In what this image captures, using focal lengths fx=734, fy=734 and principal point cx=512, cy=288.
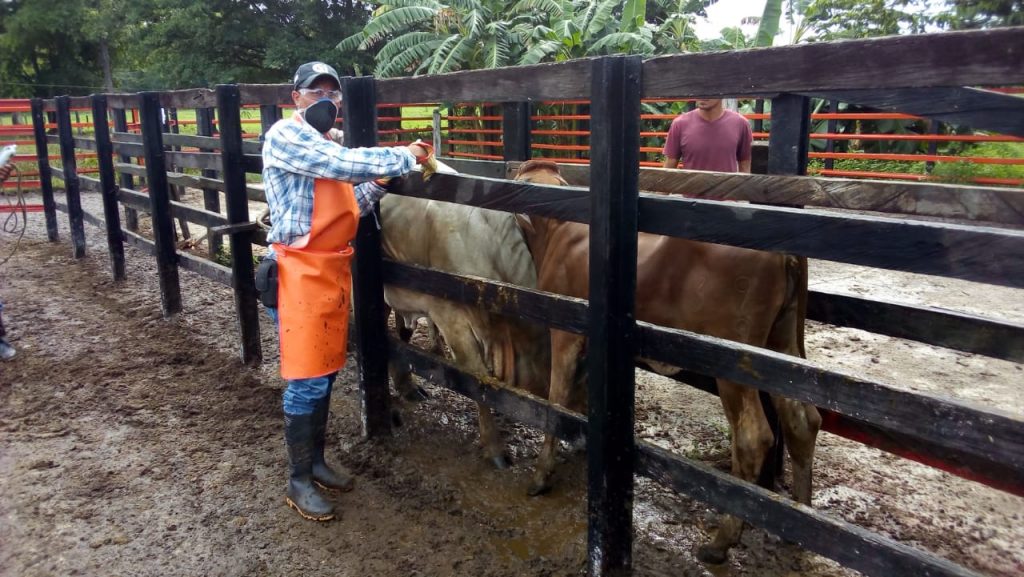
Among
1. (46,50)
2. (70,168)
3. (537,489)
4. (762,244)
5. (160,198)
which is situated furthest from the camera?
(46,50)

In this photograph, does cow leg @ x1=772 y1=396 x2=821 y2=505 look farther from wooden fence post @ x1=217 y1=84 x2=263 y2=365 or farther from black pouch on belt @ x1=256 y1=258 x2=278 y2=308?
wooden fence post @ x1=217 y1=84 x2=263 y2=365

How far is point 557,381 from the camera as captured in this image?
12.4ft

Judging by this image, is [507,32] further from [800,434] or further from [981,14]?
[800,434]

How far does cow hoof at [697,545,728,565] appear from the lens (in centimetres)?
309

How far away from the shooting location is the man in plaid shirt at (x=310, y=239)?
3244 mm

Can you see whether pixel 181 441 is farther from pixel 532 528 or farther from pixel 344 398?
pixel 532 528

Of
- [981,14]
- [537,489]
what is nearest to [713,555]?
[537,489]

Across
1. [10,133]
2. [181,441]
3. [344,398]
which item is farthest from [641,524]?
[10,133]

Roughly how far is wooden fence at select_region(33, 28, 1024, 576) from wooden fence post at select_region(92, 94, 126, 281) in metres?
5.08

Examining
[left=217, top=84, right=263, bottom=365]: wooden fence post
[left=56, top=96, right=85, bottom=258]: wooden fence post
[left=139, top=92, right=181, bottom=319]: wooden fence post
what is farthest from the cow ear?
[left=56, top=96, right=85, bottom=258]: wooden fence post

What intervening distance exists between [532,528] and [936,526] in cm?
181

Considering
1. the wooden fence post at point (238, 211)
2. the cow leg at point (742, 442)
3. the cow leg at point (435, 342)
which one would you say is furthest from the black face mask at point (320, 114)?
the cow leg at point (435, 342)

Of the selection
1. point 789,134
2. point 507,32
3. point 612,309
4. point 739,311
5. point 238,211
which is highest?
point 507,32

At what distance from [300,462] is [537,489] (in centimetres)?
119
